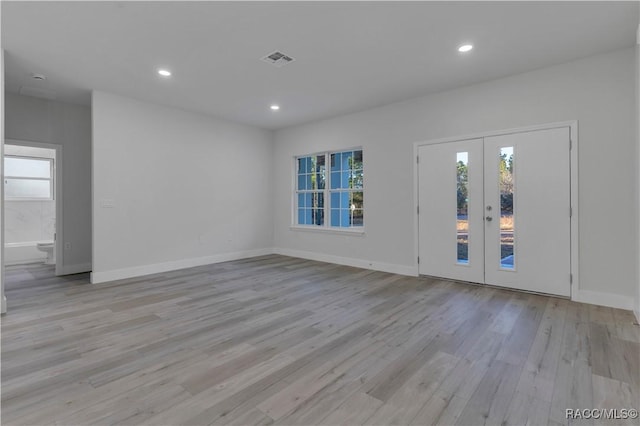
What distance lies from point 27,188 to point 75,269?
10.3 feet

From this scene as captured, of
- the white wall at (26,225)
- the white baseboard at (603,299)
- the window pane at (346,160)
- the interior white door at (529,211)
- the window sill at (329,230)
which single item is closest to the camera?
the white baseboard at (603,299)

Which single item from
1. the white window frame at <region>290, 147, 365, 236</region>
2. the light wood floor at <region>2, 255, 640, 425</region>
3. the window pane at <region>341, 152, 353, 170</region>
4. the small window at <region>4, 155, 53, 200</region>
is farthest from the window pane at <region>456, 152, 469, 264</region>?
the small window at <region>4, 155, 53, 200</region>

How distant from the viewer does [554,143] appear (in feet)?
12.2

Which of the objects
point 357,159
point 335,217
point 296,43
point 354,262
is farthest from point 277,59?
point 354,262

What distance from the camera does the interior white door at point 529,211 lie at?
145 inches

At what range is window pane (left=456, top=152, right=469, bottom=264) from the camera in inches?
172

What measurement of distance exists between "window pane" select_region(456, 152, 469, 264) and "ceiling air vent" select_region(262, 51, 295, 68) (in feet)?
8.86

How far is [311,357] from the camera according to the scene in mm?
2275

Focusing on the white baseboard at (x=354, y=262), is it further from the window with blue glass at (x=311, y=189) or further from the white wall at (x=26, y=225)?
the white wall at (x=26, y=225)

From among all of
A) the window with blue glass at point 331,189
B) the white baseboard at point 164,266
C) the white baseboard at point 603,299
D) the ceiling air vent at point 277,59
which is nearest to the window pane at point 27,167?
the white baseboard at point 164,266

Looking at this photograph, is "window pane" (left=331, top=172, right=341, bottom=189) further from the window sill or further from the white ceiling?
the white ceiling

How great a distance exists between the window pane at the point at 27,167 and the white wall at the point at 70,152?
2.68m

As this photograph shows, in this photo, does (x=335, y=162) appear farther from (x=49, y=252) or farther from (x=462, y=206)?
(x=49, y=252)

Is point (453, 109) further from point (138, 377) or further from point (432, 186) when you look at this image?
point (138, 377)
